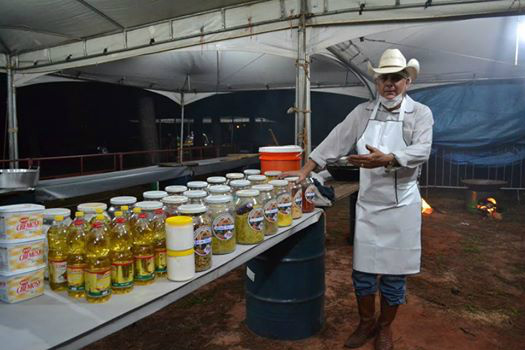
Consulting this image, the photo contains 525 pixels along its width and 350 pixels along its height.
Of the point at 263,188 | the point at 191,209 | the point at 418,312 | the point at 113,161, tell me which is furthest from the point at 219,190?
the point at 113,161

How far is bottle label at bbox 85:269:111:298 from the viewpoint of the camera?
3.79 ft

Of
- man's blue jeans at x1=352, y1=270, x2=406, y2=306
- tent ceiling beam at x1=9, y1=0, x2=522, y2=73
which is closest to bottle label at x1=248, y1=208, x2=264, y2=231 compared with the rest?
man's blue jeans at x1=352, y1=270, x2=406, y2=306

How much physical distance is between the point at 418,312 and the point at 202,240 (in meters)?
2.53

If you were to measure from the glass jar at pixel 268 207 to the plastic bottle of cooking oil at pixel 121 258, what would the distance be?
28.8 inches

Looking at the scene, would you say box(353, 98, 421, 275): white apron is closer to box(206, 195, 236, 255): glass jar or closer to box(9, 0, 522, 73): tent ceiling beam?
box(206, 195, 236, 255): glass jar

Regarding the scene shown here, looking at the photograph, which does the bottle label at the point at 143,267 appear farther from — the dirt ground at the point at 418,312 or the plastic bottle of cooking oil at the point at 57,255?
the dirt ground at the point at 418,312

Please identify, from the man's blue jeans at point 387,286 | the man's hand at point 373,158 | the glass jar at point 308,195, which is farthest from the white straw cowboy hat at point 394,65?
the man's blue jeans at point 387,286

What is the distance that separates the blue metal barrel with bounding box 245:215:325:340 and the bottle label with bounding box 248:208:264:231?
0.87 metres

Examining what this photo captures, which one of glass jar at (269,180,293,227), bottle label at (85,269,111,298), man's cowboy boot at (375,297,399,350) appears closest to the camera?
bottle label at (85,269,111,298)

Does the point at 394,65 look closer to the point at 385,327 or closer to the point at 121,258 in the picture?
the point at 385,327

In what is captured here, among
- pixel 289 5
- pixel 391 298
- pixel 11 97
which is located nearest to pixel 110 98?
pixel 11 97

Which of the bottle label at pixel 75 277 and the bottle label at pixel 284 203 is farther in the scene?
the bottle label at pixel 284 203

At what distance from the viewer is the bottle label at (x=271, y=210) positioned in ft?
6.16

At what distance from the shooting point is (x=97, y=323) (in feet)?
3.46
